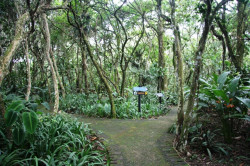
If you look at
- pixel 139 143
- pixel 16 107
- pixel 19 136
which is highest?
pixel 16 107

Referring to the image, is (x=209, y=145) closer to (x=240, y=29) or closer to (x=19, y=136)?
(x=19, y=136)

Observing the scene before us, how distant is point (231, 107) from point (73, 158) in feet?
10.1

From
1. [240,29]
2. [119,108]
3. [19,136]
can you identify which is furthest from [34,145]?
[240,29]

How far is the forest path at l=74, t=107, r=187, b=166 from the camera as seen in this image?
314 cm

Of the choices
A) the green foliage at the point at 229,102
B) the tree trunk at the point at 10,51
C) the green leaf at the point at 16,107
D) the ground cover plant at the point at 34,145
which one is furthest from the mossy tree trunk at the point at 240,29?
the green leaf at the point at 16,107

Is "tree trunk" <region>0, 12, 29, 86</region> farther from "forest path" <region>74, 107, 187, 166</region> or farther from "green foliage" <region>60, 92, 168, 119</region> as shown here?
"green foliage" <region>60, 92, 168, 119</region>

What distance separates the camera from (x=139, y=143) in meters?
3.92

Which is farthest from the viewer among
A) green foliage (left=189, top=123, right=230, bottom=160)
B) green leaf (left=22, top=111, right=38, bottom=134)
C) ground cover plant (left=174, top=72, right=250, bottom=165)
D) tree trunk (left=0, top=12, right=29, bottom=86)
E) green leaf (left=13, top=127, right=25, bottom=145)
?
green foliage (left=189, top=123, right=230, bottom=160)

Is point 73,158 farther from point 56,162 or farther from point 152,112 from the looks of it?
point 152,112

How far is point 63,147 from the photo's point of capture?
9.96ft

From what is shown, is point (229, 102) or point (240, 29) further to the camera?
point (240, 29)

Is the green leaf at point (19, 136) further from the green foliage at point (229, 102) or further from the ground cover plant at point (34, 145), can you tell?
the green foliage at point (229, 102)

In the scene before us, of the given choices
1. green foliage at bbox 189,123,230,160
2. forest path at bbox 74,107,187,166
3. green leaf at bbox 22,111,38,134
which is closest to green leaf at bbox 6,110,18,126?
green leaf at bbox 22,111,38,134

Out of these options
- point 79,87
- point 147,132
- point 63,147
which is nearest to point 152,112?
point 147,132
